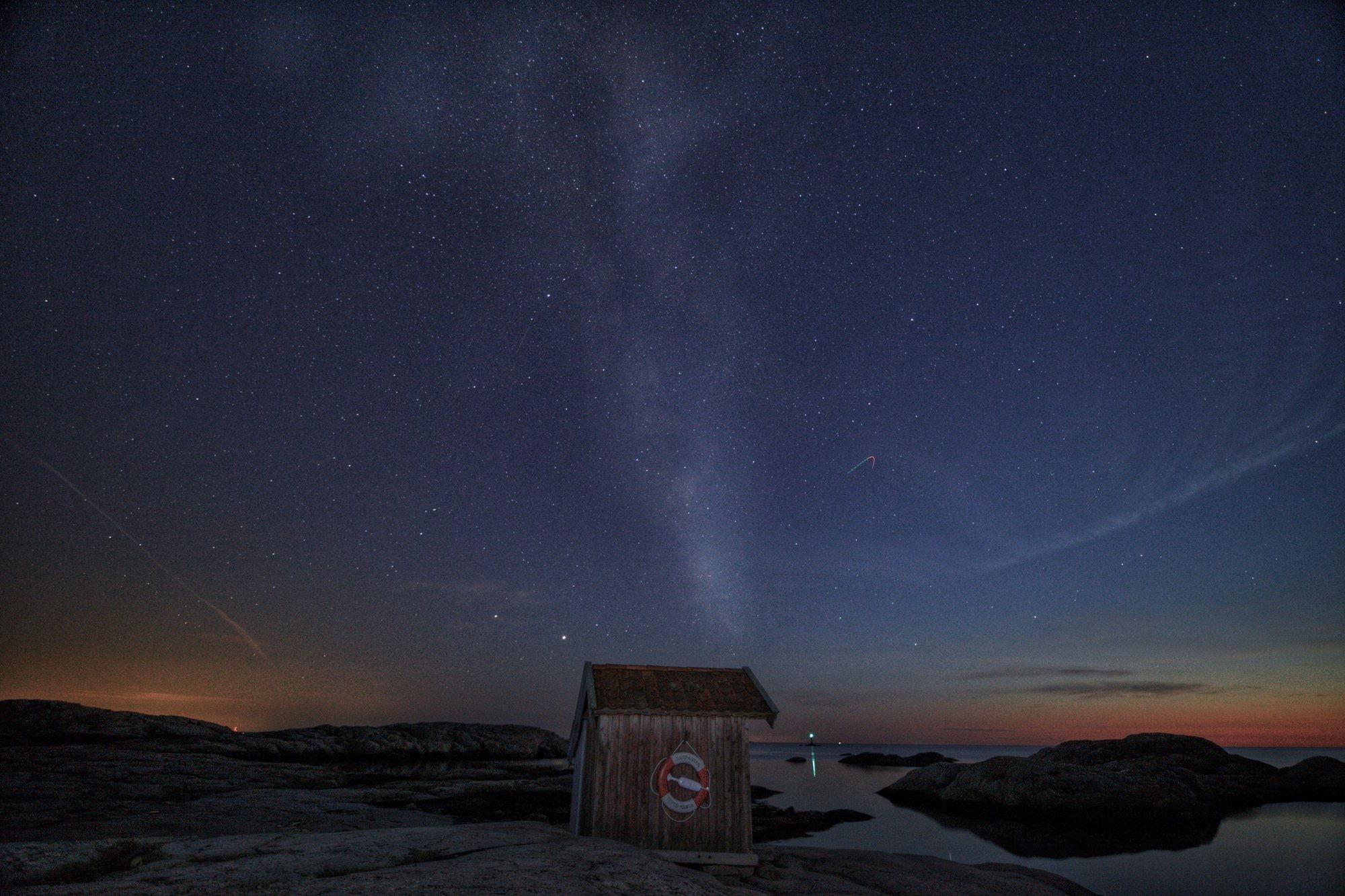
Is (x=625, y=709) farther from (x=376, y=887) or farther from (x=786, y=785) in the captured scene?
(x=786, y=785)

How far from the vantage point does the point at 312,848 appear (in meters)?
12.3

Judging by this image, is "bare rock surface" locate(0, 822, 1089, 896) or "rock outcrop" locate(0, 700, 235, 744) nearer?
"bare rock surface" locate(0, 822, 1089, 896)

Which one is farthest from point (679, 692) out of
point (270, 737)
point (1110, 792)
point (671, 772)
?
point (270, 737)

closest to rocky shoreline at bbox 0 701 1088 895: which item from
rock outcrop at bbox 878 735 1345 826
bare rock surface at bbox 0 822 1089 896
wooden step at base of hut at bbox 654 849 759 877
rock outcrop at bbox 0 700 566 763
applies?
bare rock surface at bbox 0 822 1089 896

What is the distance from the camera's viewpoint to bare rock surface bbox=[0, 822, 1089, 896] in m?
9.82

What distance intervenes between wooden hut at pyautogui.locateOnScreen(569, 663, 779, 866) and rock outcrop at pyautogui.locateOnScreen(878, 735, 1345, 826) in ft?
105

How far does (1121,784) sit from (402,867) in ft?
140

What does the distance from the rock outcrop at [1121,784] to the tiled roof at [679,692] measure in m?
31.1

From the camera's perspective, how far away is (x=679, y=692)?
18.2m

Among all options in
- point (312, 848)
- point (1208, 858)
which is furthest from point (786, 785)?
point (312, 848)

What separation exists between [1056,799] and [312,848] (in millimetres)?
40981

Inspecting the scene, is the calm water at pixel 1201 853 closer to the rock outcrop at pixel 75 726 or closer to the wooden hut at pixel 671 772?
the wooden hut at pixel 671 772

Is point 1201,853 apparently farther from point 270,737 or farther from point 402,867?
point 270,737

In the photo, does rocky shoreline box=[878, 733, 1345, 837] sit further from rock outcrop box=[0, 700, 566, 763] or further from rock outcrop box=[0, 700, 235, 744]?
rock outcrop box=[0, 700, 235, 744]
